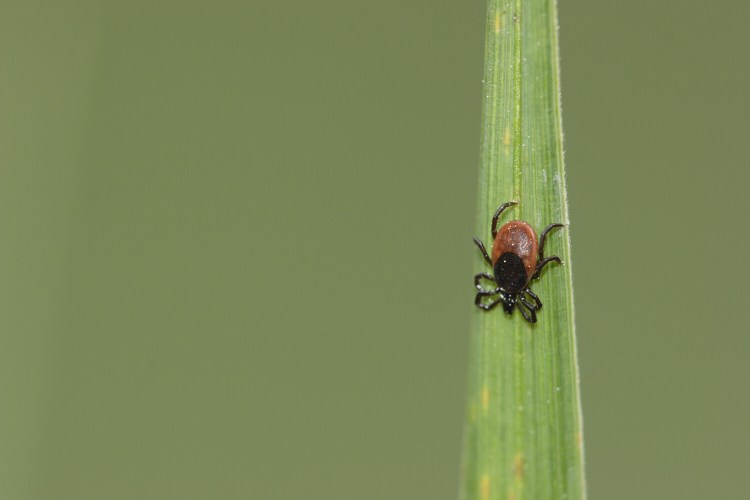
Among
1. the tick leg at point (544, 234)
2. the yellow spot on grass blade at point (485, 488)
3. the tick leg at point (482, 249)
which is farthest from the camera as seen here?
the tick leg at point (482, 249)

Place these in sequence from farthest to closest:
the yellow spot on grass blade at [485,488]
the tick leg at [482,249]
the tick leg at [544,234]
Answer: the tick leg at [482,249], the tick leg at [544,234], the yellow spot on grass blade at [485,488]

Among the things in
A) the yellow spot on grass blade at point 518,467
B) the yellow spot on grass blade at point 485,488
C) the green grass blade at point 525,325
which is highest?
the green grass blade at point 525,325

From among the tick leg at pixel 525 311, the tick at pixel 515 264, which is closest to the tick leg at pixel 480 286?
the tick at pixel 515 264

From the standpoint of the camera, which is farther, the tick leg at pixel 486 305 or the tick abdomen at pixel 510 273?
the tick abdomen at pixel 510 273

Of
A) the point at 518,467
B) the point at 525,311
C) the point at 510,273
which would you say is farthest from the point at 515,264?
the point at 518,467

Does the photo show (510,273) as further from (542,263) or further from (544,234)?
(544,234)

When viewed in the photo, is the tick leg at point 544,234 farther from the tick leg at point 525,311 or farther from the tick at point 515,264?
the tick leg at point 525,311

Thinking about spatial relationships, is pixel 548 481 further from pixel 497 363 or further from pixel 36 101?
pixel 36 101
